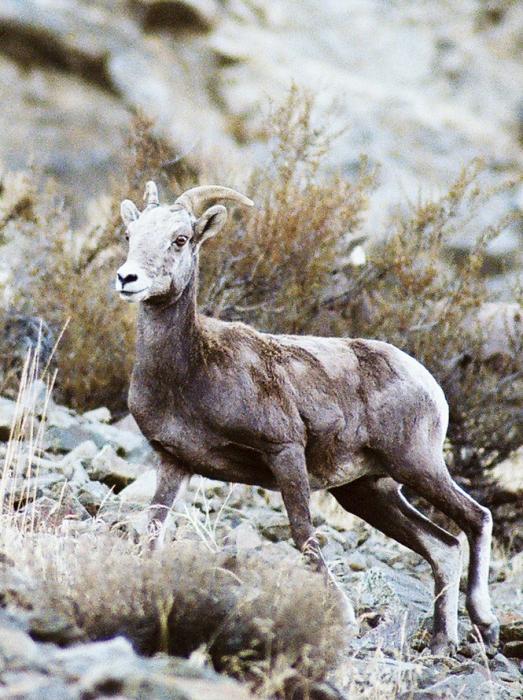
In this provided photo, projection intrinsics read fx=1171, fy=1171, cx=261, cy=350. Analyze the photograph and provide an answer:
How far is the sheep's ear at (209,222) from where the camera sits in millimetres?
6074

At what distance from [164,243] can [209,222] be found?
43cm

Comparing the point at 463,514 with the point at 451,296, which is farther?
the point at 451,296

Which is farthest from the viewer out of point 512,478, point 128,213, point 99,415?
point 512,478

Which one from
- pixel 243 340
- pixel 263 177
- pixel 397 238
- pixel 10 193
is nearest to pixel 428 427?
pixel 243 340

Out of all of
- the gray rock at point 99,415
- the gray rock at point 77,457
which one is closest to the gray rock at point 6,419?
the gray rock at point 77,457

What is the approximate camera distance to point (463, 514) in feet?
21.1

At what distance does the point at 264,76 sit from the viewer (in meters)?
28.7

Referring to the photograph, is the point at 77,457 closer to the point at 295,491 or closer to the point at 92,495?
the point at 92,495

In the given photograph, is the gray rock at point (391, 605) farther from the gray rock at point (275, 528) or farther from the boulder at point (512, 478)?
the boulder at point (512, 478)

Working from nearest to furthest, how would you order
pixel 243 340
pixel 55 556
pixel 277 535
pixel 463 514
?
pixel 55 556 < pixel 243 340 < pixel 463 514 < pixel 277 535

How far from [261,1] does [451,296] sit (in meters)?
22.2

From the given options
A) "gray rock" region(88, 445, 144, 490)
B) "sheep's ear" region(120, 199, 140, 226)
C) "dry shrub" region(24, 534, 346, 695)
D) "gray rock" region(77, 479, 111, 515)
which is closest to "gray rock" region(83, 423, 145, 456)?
"gray rock" region(88, 445, 144, 490)

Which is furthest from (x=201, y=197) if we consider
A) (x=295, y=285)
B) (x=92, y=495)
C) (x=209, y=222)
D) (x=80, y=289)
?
(x=80, y=289)

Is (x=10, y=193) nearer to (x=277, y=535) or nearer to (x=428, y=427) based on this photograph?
(x=277, y=535)
